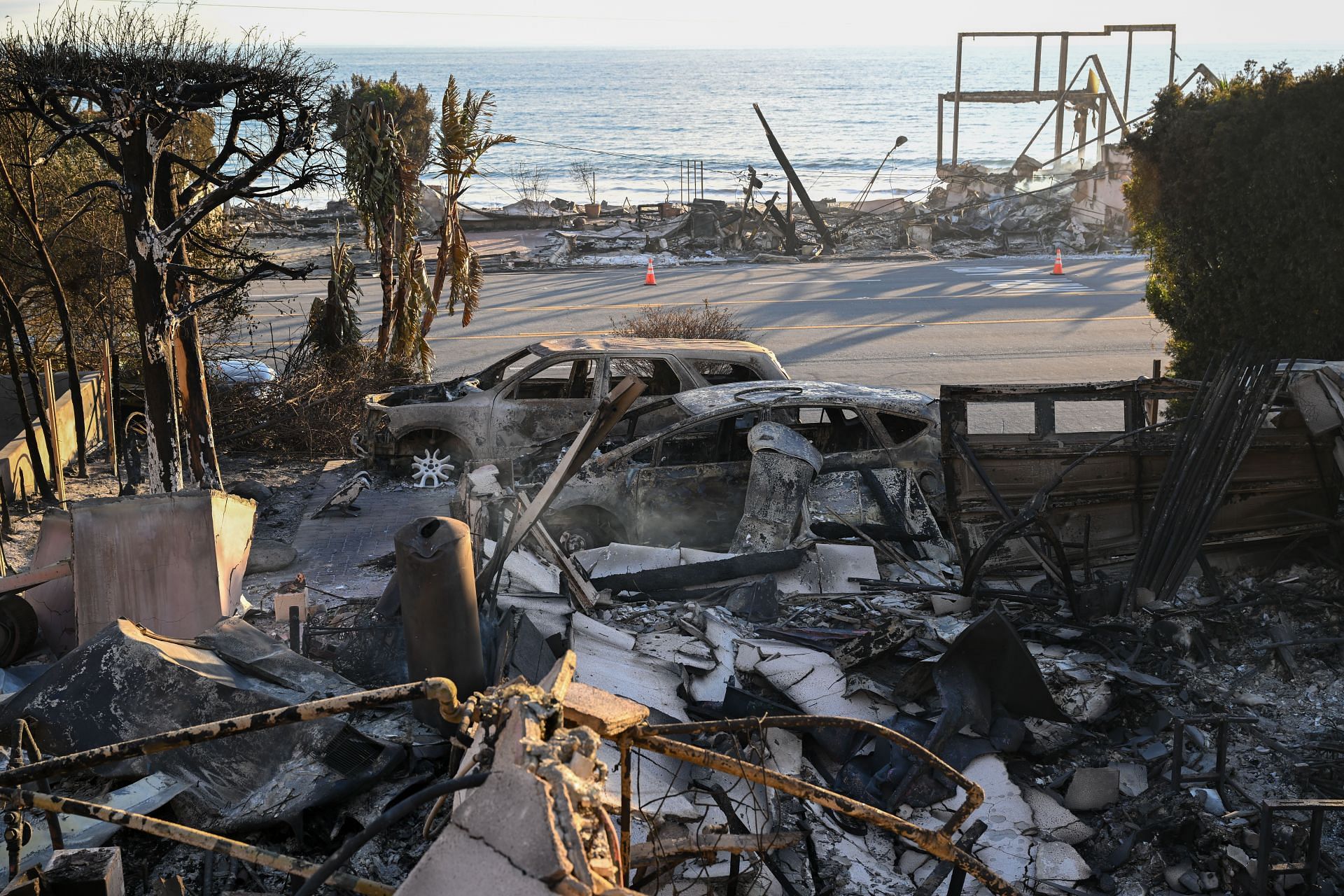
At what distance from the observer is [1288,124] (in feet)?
32.7

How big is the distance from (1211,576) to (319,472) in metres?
9.28

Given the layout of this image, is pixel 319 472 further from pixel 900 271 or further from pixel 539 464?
pixel 900 271

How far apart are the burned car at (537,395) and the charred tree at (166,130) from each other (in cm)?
200

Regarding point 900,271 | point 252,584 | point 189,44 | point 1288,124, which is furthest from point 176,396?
point 900,271

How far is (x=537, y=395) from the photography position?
12.1m

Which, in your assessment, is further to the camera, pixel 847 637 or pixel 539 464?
pixel 539 464

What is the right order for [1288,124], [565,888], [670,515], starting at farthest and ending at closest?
1. [1288,124]
2. [670,515]
3. [565,888]

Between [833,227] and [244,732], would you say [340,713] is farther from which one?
[833,227]

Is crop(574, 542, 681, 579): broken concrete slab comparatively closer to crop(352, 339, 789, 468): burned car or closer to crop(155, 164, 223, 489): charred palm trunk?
crop(352, 339, 789, 468): burned car

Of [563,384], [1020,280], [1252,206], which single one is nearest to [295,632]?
[563,384]

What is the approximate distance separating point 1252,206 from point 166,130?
944 cm

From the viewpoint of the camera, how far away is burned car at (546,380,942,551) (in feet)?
30.6

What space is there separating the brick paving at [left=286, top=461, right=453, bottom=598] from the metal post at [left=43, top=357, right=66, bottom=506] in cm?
245

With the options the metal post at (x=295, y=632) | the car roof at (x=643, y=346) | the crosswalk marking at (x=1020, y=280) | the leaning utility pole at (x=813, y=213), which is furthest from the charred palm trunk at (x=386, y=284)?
the leaning utility pole at (x=813, y=213)
